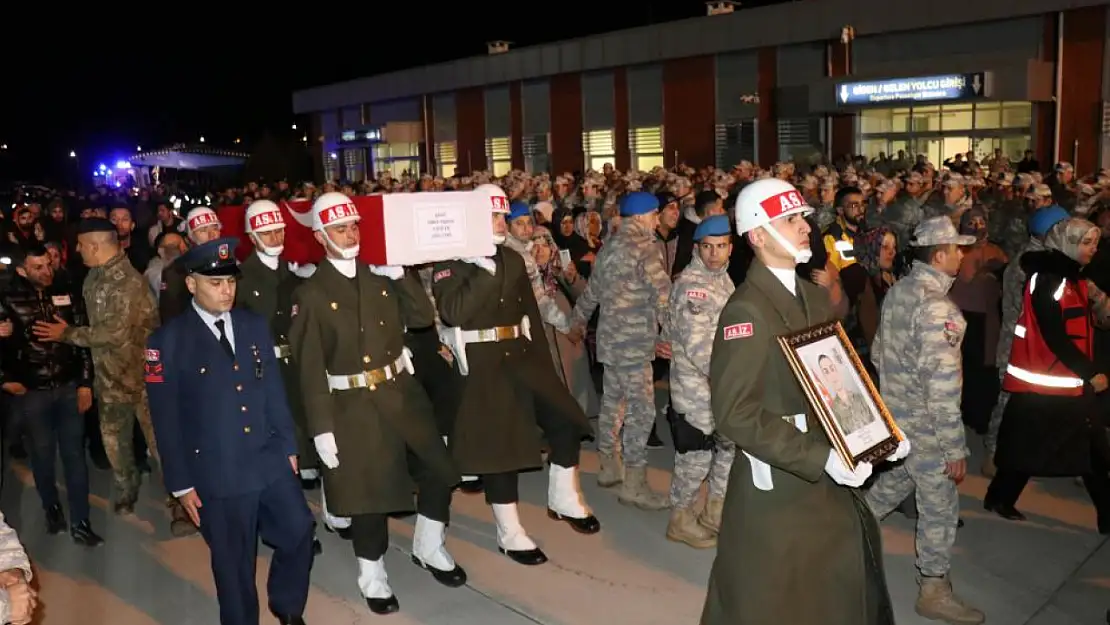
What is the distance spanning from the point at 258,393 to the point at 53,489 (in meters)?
3.36

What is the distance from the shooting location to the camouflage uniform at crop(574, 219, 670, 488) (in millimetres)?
7379

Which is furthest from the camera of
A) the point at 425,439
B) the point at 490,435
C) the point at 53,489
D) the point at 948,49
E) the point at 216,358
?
the point at 948,49

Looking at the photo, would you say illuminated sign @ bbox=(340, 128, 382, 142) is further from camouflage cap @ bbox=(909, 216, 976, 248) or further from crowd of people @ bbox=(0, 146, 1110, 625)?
camouflage cap @ bbox=(909, 216, 976, 248)

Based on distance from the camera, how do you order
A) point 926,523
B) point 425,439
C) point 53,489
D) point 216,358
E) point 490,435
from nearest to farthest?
point 216,358, point 926,523, point 425,439, point 490,435, point 53,489

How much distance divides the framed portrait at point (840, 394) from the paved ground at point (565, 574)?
2.16 m

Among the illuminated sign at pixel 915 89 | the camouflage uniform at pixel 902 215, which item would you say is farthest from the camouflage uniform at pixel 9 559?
the illuminated sign at pixel 915 89

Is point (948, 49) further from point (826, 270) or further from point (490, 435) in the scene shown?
point (490, 435)

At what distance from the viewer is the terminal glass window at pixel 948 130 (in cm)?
2383

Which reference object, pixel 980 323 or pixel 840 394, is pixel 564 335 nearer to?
pixel 980 323

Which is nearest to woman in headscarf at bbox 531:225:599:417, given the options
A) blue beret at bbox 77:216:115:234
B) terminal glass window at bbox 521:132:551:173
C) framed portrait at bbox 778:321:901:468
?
blue beret at bbox 77:216:115:234

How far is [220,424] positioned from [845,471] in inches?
113

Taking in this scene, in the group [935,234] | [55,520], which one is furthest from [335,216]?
[55,520]

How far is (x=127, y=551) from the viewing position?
23.1 ft

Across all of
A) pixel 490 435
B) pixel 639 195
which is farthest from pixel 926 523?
pixel 639 195
